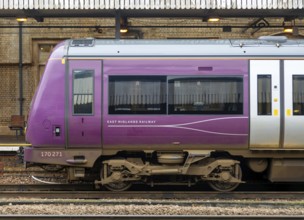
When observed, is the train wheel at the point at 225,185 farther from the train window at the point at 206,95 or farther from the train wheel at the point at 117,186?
the train wheel at the point at 117,186

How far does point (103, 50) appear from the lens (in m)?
9.30

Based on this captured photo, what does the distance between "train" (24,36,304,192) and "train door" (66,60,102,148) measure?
2 centimetres

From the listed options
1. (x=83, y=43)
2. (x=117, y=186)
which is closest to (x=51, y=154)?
(x=117, y=186)

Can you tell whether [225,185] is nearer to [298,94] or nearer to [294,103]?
[294,103]

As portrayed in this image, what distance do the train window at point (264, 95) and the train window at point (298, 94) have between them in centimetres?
51

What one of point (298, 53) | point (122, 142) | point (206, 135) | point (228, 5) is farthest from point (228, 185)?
point (228, 5)

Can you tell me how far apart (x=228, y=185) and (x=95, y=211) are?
326 centimetres

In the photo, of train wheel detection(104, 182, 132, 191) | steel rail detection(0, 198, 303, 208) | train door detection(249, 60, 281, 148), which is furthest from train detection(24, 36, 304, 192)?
steel rail detection(0, 198, 303, 208)

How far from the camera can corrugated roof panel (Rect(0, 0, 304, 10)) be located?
1170 centimetres

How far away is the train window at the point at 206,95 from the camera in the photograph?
361 inches

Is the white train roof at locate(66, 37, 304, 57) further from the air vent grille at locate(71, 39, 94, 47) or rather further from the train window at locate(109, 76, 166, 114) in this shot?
the train window at locate(109, 76, 166, 114)

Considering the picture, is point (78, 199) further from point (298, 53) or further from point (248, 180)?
point (298, 53)

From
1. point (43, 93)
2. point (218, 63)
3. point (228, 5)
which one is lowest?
point (43, 93)

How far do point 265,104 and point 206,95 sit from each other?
1.18 m
